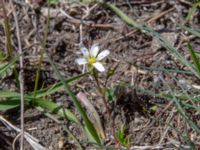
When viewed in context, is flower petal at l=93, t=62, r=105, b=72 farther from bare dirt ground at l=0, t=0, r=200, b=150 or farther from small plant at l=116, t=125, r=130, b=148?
small plant at l=116, t=125, r=130, b=148

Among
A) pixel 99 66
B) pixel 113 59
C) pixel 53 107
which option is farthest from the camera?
pixel 113 59

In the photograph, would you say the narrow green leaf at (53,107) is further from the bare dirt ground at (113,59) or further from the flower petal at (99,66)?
the flower petal at (99,66)

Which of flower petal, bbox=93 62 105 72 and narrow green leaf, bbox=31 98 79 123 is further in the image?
narrow green leaf, bbox=31 98 79 123

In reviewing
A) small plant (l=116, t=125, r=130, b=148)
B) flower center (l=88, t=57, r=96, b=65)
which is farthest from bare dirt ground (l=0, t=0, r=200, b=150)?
flower center (l=88, t=57, r=96, b=65)

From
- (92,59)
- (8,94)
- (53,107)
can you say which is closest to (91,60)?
(92,59)

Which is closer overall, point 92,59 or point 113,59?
point 92,59

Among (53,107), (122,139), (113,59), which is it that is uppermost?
(113,59)

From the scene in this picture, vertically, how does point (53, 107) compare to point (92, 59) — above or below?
below

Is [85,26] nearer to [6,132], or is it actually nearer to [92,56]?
[92,56]

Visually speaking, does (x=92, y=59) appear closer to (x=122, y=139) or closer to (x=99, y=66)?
(x=99, y=66)
